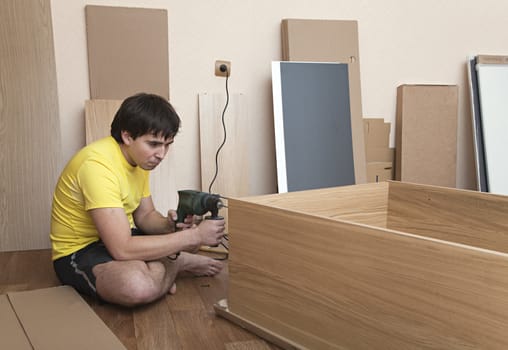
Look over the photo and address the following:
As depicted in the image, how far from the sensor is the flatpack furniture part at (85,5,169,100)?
324cm

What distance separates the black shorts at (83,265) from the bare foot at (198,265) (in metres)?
0.43

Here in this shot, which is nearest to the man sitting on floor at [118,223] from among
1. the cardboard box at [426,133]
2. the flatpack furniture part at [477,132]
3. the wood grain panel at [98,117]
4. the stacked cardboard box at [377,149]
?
the wood grain panel at [98,117]

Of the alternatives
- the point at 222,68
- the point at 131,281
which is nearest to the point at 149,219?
the point at 131,281

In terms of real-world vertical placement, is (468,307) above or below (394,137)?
below

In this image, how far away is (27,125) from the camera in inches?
A: 120

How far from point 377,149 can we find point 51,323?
2.72 meters

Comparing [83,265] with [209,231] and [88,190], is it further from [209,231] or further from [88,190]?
[209,231]

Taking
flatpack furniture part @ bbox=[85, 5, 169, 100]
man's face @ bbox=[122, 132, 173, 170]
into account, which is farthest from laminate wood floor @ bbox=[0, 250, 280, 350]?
flatpack furniture part @ bbox=[85, 5, 169, 100]

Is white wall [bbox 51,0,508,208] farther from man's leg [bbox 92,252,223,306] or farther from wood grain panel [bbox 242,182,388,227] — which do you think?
wood grain panel [bbox 242,182,388,227]

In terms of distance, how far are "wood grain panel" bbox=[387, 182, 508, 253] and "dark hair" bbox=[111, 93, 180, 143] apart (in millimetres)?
1012

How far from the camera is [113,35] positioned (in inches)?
128

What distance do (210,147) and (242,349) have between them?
195cm

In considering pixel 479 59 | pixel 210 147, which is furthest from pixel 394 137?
pixel 210 147

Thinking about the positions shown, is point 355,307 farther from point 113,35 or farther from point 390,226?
point 113,35
